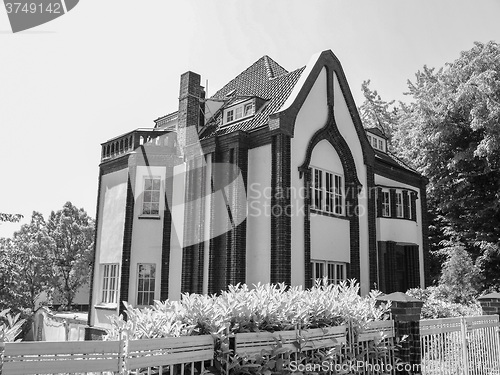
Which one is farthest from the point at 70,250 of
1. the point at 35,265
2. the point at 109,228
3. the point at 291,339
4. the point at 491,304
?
the point at 291,339

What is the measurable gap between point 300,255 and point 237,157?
4.27 m

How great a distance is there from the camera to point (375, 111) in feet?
140

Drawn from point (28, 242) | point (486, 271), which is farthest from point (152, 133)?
point (28, 242)

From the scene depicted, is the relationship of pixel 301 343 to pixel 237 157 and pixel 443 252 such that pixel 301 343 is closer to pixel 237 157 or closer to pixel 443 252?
pixel 237 157

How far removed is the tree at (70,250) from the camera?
39875 millimetres

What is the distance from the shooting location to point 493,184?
27.2 m

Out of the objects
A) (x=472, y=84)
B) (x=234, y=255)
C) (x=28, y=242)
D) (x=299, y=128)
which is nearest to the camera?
(x=234, y=255)

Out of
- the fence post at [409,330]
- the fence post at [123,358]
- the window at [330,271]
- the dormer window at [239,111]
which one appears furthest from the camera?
the dormer window at [239,111]

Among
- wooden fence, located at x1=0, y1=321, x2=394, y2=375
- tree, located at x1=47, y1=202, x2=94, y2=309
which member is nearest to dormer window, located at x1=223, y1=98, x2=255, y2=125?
wooden fence, located at x1=0, y1=321, x2=394, y2=375

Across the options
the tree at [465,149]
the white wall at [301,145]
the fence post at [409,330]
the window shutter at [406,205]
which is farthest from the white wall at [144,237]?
the tree at [465,149]

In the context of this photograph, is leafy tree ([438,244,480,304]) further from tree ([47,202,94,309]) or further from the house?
tree ([47,202,94,309])

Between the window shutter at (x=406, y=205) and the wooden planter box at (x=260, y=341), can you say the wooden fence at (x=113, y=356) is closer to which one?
the wooden planter box at (x=260, y=341)

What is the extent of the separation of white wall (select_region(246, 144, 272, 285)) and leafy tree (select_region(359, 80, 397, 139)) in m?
27.2

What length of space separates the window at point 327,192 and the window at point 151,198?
657 centimetres
